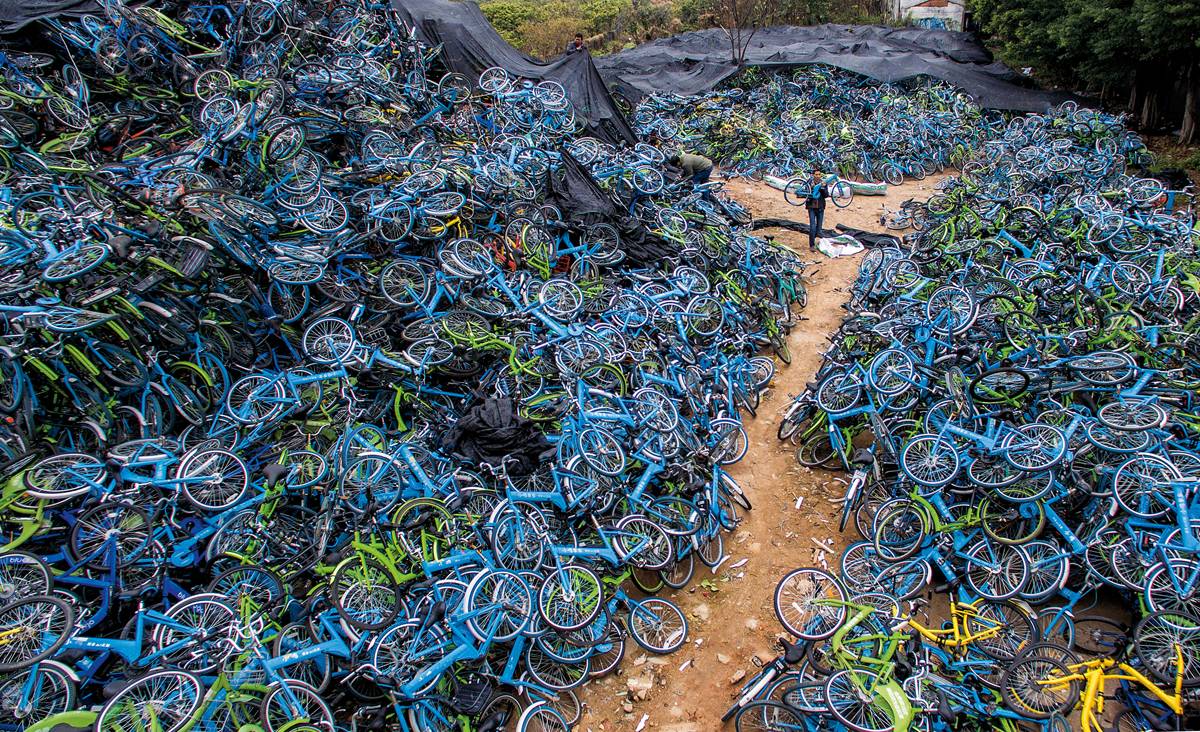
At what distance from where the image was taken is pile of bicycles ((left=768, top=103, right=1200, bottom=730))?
4480 millimetres

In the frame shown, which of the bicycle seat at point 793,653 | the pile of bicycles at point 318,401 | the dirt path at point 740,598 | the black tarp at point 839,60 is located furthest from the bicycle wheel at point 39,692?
the black tarp at point 839,60

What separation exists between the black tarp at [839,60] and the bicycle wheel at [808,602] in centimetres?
1885

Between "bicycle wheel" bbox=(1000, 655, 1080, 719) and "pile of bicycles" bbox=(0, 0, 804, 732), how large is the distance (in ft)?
8.23

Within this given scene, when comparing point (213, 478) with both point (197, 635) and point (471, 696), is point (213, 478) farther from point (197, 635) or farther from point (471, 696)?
point (471, 696)

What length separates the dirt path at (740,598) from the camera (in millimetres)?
5074

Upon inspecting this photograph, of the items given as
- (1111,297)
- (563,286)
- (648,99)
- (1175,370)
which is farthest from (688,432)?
(648,99)

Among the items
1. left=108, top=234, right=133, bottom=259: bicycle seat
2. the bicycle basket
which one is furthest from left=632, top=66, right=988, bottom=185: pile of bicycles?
the bicycle basket

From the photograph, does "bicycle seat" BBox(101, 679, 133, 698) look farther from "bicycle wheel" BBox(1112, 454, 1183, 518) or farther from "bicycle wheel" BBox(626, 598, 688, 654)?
"bicycle wheel" BBox(1112, 454, 1183, 518)

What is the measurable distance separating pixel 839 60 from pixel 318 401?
918 inches

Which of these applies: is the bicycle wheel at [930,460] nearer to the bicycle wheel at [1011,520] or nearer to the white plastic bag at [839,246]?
the bicycle wheel at [1011,520]

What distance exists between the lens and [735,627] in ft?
18.6

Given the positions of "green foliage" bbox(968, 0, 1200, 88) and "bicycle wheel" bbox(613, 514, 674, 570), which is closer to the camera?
"bicycle wheel" bbox(613, 514, 674, 570)

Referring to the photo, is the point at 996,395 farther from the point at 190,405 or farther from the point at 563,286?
the point at 190,405

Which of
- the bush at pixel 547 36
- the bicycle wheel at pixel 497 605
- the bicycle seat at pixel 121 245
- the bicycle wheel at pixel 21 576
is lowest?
the bicycle wheel at pixel 497 605
